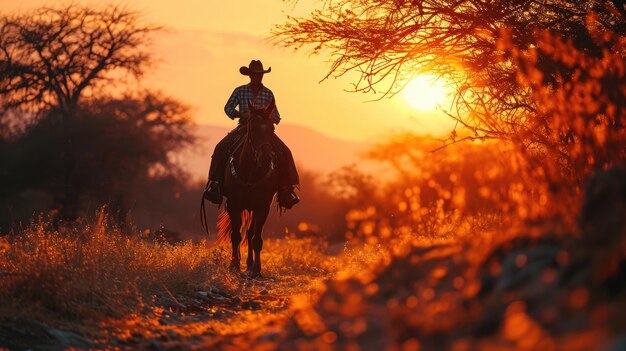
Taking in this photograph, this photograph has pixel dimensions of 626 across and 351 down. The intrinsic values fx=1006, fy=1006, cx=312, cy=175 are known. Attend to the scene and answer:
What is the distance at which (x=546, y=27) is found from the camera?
1483 centimetres

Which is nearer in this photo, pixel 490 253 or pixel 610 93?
pixel 490 253

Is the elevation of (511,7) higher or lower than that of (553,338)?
higher

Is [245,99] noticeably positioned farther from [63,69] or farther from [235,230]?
[63,69]

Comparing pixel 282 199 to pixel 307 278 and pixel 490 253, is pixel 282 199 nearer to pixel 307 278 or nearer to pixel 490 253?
pixel 307 278

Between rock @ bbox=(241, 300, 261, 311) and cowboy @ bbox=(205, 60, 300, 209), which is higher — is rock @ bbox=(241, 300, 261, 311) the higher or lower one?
the lower one

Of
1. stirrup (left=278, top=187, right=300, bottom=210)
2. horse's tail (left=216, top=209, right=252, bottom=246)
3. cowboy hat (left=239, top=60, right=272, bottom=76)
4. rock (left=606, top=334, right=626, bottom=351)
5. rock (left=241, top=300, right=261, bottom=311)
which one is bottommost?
rock (left=241, top=300, right=261, bottom=311)

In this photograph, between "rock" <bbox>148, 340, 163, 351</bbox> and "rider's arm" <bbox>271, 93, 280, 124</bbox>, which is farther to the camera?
"rider's arm" <bbox>271, 93, 280, 124</bbox>

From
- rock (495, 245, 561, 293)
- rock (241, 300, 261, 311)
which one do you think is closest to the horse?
rock (241, 300, 261, 311)

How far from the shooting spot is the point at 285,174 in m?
15.5

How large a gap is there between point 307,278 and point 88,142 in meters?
30.9

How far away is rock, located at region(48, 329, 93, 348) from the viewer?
7855mm

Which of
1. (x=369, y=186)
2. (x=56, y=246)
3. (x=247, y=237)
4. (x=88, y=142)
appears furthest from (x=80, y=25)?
(x=56, y=246)

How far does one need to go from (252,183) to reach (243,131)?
2.61 feet

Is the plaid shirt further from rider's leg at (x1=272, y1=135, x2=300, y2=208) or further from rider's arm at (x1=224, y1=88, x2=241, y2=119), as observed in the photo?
rider's leg at (x1=272, y1=135, x2=300, y2=208)
